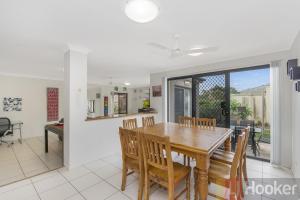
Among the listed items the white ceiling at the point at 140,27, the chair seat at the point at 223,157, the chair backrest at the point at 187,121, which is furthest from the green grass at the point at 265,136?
the chair seat at the point at 223,157

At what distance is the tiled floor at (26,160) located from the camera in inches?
103

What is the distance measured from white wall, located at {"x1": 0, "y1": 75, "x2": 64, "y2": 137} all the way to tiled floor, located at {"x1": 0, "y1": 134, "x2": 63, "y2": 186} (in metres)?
1.03

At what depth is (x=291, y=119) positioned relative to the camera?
9.04ft

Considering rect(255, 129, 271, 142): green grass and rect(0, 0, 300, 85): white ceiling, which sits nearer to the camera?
rect(0, 0, 300, 85): white ceiling

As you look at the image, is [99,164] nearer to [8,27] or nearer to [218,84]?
[8,27]

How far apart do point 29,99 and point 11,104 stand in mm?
510

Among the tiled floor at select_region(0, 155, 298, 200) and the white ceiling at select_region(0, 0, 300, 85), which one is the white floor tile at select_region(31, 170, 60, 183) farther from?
the white ceiling at select_region(0, 0, 300, 85)

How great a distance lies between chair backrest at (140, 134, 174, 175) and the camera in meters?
1.60

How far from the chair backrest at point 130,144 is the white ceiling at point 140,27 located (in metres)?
1.44

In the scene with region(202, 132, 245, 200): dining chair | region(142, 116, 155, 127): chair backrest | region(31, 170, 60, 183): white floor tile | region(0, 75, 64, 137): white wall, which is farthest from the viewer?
region(0, 75, 64, 137): white wall

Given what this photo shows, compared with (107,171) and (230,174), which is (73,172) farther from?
(230,174)

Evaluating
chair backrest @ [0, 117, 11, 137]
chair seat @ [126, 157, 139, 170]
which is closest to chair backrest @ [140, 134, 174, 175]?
chair seat @ [126, 157, 139, 170]

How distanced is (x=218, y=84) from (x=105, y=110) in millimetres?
6033

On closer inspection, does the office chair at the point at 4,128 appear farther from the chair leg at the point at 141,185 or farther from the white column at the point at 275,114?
the white column at the point at 275,114
